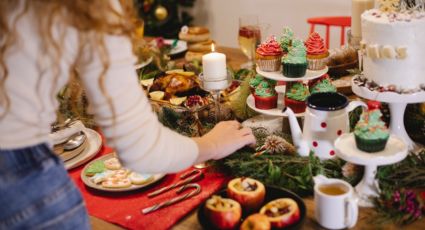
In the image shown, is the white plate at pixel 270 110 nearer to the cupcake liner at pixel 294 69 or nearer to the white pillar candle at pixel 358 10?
the cupcake liner at pixel 294 69

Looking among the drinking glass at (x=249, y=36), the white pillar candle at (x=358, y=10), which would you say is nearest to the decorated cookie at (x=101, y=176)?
the drinking glass at (x=249, y=36)

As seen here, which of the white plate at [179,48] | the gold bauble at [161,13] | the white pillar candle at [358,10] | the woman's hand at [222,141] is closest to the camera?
the woman's hand at [222,141]

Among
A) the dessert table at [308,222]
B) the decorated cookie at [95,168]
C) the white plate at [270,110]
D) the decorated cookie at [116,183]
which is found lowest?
the dessert table at [308,222]

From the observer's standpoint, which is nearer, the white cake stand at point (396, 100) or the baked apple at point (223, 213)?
the baked apple at point (223, 213)

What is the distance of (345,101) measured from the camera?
1.16 m

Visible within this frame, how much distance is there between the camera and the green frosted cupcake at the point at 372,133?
99 centimetres

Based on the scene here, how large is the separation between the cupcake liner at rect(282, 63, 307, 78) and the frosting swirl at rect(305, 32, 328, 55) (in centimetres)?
5

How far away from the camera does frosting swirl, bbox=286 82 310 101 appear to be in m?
1.30

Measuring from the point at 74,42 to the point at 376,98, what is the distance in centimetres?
68

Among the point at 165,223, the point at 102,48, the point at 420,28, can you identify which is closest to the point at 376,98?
the point at 420,28

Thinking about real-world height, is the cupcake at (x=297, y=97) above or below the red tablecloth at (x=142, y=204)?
above

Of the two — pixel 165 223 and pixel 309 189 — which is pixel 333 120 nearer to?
pixel 309 189

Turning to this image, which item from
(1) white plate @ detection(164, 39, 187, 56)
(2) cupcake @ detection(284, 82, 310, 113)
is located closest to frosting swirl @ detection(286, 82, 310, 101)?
(2) cupcake @ detection(284, 82, 310, 113)

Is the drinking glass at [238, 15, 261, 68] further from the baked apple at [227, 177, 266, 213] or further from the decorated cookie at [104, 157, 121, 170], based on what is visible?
the baked apple at [227, 177, 266, 213]
